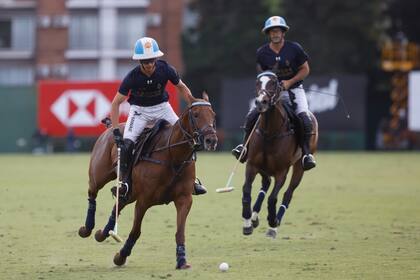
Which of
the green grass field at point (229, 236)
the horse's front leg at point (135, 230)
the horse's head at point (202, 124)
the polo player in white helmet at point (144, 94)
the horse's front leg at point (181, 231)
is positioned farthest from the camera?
the polo player in white helmet at point (144, 94)

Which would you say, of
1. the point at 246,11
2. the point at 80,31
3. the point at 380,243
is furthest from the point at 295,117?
the point at 80,31

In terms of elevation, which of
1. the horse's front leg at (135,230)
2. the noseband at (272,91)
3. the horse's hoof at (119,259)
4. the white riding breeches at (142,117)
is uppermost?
the noseband at (272,91)

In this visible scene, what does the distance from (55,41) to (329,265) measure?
2199 inches

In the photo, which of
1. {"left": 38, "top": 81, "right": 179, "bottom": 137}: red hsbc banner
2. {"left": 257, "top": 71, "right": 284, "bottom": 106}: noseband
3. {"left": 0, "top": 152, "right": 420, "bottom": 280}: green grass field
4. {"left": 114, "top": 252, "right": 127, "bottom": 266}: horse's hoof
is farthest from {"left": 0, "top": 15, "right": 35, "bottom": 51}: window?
{"left": 114, "top": 252, "right": 127, "bottom": 266}: horse's hoof

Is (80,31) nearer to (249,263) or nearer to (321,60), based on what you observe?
(321,60)

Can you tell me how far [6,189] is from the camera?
26.7 metres

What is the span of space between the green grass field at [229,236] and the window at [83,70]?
37.8 meters

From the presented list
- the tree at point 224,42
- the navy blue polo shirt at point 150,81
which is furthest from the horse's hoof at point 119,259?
the tree at point 224,42

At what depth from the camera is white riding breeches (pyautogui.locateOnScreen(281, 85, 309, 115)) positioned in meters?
16.4

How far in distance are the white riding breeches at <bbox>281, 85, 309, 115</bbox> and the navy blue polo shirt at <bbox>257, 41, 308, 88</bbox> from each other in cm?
28

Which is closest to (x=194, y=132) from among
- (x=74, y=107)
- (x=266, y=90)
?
(x=266, y=90)

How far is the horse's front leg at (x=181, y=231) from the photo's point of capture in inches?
488

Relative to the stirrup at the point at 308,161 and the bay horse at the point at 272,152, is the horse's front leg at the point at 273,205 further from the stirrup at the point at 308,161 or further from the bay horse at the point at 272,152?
the stirrup at the point at 308,161

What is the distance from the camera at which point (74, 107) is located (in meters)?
49.8
